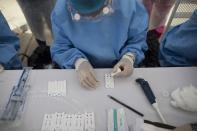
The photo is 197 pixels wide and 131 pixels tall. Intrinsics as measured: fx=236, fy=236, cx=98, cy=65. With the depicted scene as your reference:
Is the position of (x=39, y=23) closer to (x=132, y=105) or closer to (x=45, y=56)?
(x=45, y=56)

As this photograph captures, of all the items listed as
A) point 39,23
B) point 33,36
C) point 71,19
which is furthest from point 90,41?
point 33,36

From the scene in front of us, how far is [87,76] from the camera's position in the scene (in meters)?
0.85

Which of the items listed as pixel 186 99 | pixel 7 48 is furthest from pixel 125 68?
pixel 7 48

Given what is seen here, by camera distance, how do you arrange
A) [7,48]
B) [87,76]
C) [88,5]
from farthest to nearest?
[7,48], [87,76], [88,5]

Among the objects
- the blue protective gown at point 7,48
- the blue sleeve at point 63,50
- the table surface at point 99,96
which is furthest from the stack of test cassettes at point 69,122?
the blue protective gown at point 7,48

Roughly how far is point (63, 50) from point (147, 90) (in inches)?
15.9

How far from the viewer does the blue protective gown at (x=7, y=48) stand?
3.55 ft

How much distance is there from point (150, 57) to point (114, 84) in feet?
1.51

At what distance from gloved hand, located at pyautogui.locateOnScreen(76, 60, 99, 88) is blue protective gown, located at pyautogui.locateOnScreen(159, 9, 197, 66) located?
41 cm

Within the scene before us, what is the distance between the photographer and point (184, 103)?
77cm

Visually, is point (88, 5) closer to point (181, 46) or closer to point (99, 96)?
point (99, 96)

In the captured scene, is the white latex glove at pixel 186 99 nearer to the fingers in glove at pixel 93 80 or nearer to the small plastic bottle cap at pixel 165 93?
the small plastic bottle cap at pixel 165 93

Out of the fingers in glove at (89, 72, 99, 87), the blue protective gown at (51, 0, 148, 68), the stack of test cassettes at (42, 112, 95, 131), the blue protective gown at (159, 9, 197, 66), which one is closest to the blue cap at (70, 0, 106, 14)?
the blue protective gown at (51, 0, 148, 68)

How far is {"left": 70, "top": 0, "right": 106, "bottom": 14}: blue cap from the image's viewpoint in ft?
2.42
